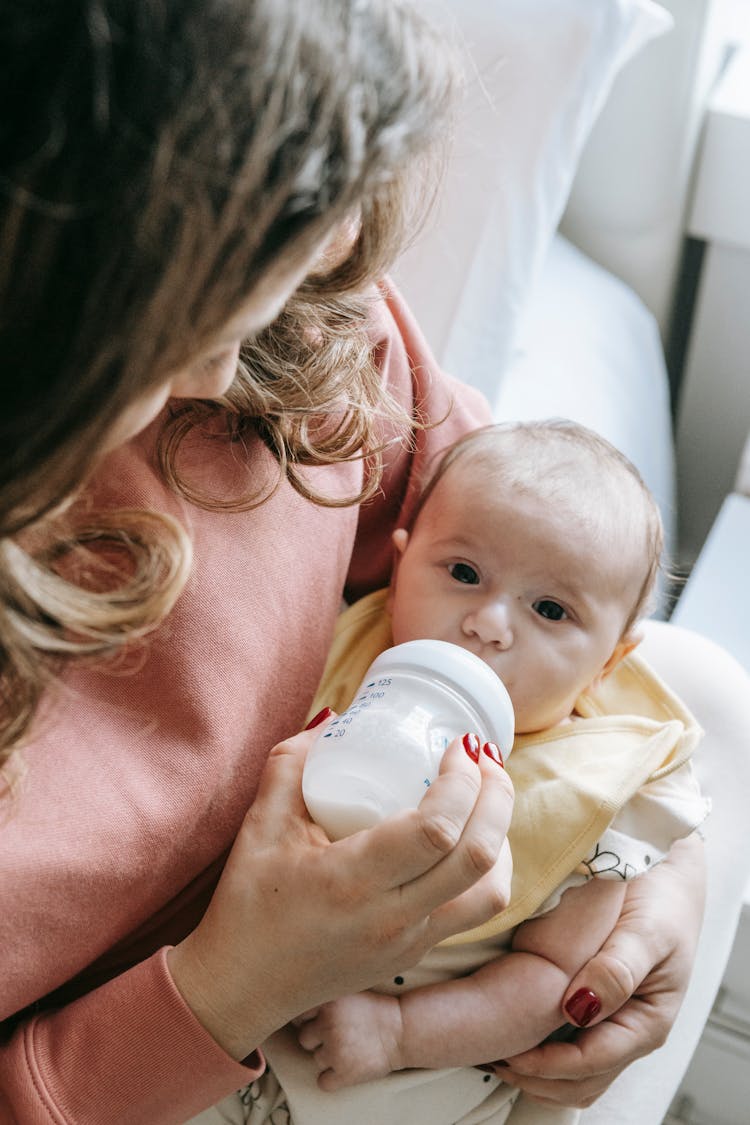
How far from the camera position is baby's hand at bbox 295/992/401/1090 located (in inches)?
32.2

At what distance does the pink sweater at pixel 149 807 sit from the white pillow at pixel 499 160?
538 millimetres

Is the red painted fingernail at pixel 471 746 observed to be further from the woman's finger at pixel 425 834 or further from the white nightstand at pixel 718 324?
the white nightstand at pixel 718 324

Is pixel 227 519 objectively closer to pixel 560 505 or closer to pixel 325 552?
pixel 325 552

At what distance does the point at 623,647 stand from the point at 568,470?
0.17 m

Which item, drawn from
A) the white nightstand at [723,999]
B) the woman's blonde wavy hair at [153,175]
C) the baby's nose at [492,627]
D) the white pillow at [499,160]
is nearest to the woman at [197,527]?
the woman's blonde wavy hair at [153,175]

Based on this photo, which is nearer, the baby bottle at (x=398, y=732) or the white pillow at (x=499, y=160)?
the baby bottle at (x=398, y=732)

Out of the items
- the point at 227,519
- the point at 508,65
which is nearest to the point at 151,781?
the point at 227,519

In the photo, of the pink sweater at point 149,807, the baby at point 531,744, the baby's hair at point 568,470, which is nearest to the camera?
the pink sweater at point 149,807

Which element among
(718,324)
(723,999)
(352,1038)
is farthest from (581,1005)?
(718,324)

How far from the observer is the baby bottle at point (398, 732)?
679 millimetres

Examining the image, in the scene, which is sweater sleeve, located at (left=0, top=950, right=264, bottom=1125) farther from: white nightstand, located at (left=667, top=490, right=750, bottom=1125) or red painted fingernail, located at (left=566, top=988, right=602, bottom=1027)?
white nightstand, located at (left=667, top=490, right=750, bottom=1125)

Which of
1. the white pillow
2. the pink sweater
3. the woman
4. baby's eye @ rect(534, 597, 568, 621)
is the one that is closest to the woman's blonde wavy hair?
the woman

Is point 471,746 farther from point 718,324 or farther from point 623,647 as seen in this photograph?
point 718,324

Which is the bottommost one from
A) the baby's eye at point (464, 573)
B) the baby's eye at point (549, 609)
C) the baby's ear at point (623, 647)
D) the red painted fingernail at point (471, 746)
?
the baby's ear at point (623, 647)
